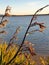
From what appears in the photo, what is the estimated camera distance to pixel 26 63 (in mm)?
5012

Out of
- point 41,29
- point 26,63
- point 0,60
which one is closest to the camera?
point 41,29

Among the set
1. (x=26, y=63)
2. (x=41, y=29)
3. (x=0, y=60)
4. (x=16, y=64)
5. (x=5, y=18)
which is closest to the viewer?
(x=41, y=29)

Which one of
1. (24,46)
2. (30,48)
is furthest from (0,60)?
(30,48)

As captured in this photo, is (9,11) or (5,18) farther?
(5,18)

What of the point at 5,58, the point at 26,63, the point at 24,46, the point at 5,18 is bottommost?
the point at 26,63

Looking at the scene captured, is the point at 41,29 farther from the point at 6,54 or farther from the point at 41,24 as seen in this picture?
the point at 6,54

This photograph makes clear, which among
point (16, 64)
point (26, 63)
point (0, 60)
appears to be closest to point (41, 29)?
point (0, 60)

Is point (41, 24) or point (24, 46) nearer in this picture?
point (41, 24)

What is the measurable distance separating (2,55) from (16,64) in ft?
1.77

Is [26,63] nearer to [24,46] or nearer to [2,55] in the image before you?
[2,55]

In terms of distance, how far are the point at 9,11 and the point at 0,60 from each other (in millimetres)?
860

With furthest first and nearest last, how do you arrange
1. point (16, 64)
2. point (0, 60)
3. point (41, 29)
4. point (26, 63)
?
point (26, 63)
point (16, 64)
point (0, 60)
point (41, 29)

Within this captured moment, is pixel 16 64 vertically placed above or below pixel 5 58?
below

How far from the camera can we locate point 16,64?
15.0ft
